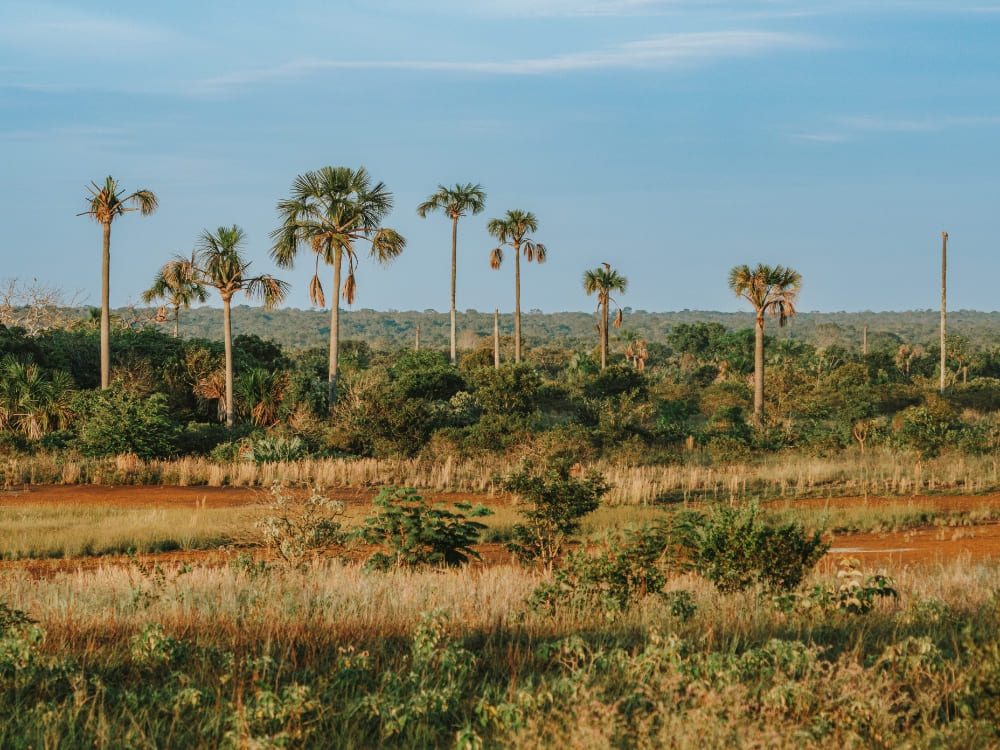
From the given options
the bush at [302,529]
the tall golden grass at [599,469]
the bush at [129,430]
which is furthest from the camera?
the bush at [129,430]

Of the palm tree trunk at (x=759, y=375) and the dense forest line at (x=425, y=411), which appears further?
the palm tree trunk at (x=759, y=375)

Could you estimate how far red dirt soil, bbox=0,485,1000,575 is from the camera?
1423 cm

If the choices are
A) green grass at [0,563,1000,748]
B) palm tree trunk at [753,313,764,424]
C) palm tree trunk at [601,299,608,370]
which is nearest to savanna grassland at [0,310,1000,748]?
green grass at [0,563,1000,748]

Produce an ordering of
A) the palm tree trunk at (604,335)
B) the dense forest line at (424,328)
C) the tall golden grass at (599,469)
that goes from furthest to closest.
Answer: the dense forest line at (424,328) < the palm tree trunk at (604,335) < the tall golden grass at (599,469)

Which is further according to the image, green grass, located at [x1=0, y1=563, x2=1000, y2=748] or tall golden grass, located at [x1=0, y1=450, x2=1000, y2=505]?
tall golden grass, located at [x1=0, y1=450, x2=1000, y2=505]

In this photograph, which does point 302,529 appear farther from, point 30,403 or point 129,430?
point 30,403

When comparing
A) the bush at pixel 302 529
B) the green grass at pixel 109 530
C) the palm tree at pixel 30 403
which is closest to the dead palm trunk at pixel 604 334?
the palm tree at pixel 30 403

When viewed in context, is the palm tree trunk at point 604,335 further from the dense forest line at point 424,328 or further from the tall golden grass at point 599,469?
the dense forest line at point 424,328

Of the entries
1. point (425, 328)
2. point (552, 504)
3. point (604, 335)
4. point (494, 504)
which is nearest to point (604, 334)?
point (604, 335)

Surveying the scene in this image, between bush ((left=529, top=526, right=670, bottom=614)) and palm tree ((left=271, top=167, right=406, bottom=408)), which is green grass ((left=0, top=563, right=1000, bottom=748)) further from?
palm tree ((left=271, top=167, right=406, bottom=408))

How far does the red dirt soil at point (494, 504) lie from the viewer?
14234 mm

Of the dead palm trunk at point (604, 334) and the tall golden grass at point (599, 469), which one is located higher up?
the dead palm trunk at point (604, 334)

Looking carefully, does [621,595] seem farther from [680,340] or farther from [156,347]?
[680,340]

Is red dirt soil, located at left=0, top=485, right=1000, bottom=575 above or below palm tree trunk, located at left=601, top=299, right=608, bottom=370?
below
